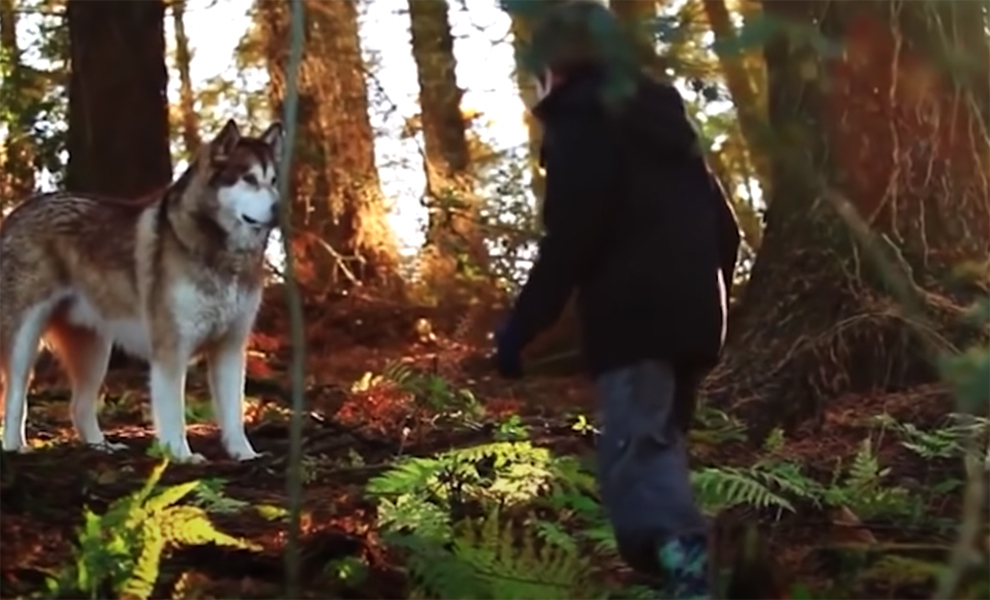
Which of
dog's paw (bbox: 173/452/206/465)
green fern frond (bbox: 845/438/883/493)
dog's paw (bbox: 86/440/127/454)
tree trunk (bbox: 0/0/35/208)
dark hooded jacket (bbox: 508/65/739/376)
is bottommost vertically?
green fern frond (bbox: 845/438/883/493)

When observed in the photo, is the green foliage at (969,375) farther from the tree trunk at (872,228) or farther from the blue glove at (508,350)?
the tree trunk at (872,228)

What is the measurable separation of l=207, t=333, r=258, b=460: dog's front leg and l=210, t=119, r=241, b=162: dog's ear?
3.53ft

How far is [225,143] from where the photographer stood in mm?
10586

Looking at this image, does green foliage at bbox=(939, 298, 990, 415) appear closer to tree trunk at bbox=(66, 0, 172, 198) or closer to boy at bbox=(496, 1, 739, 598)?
boy at bbox=(496, 1, 739, 598)

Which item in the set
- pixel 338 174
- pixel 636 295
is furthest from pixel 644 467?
pixel 338 174

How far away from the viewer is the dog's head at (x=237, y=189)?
34.3 ft

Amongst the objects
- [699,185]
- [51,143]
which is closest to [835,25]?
[699,185]

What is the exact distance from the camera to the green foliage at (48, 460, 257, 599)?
5488mm

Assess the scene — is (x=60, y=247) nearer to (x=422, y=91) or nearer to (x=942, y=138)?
(x=942, y=138)

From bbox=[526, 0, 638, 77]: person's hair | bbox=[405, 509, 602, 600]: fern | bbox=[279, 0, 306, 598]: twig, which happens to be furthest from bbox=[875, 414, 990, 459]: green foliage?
bbox=[526, 0, 638, 77]: person's hair

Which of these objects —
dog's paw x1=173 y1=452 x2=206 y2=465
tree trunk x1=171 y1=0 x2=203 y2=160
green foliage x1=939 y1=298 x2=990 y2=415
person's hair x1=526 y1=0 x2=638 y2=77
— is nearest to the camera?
person's hair x1=526 y1=0 x2=638 y2=77

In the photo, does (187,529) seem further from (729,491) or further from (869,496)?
(869,496)

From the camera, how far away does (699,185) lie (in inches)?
230

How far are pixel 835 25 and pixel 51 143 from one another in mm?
13766
